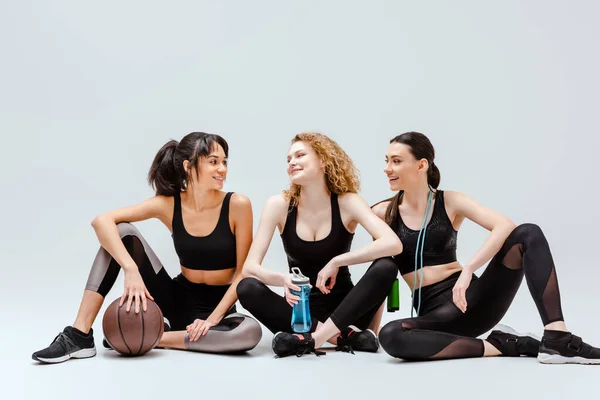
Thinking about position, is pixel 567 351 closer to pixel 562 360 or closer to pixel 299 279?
pixel 562 360

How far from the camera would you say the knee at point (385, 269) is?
15.3 feet

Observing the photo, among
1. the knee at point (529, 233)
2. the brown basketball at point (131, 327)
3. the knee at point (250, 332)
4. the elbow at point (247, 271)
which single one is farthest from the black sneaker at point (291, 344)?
the knee at point (529, 233)

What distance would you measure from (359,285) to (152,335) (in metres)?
1.24

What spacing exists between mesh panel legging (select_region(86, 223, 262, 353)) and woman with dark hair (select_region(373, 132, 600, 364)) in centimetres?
88

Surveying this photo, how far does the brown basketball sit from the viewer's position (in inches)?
178

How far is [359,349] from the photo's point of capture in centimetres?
488

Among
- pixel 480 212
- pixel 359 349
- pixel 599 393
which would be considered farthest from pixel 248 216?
pixel 599 393

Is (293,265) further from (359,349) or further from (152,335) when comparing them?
(152,335)

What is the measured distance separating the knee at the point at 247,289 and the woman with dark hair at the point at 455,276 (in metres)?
0.81

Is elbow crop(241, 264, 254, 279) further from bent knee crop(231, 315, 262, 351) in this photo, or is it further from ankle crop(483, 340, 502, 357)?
ankle crop(483, 340, 502, 357)

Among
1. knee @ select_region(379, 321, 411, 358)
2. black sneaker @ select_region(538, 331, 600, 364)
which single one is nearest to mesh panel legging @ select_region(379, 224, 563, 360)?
knee @ select_region(379, 321, 411, 358)

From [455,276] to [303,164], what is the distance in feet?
3.86

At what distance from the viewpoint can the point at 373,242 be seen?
15.6 ft

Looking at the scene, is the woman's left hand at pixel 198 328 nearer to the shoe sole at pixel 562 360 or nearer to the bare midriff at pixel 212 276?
the bare midriff at pixel 212 276
